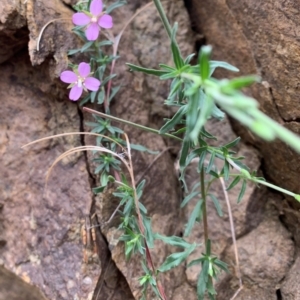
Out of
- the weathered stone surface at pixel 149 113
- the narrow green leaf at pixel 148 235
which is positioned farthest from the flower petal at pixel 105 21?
the narrow green leaf at pixel 148 235

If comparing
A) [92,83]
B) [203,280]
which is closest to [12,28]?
[92,83]

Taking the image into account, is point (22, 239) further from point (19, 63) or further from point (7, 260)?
point (19, 63)

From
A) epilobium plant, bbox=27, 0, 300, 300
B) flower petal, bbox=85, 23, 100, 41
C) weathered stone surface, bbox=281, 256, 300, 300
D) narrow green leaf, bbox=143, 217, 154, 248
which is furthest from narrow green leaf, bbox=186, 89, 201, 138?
weathered stone surface, bbox=281, 256, 300, 300

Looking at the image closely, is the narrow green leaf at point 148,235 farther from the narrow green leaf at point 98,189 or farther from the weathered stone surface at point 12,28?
the weathered stone surface at point 12,28

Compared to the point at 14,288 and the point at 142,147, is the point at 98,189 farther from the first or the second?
the point at 14,288

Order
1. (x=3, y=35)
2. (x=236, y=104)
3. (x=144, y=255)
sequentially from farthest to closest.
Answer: (x=3, y=35) → (x=144, y=255) → (x=236, y=104)

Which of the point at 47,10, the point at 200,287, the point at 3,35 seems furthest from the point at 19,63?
the point at 200,287

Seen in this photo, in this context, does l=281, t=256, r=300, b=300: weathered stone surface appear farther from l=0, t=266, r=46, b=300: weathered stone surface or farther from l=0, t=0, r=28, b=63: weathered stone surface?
l=0, t=0, r=28, b=63: weathered stone surface
